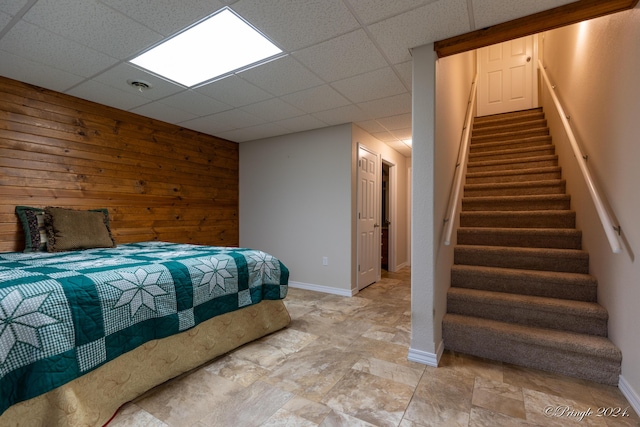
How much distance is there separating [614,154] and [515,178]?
1.60m

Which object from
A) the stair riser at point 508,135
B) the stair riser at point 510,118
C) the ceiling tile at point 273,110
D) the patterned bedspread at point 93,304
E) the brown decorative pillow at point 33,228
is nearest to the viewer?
the patterned bedspread at point 93,304

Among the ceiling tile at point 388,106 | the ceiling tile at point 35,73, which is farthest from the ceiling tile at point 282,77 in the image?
the ceiling tile at point 35,73

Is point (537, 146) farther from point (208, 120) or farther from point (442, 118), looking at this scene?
point (208, 120)

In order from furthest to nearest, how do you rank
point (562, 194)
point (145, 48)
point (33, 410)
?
1. point (562, 194)
2. point (145, 48)
3. point (33, 410)

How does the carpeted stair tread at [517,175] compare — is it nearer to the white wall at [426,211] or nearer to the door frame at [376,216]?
the door frame at [376,216]

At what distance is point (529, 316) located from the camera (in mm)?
2170

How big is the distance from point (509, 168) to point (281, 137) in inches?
120

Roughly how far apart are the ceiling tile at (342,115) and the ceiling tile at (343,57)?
742 millimetres

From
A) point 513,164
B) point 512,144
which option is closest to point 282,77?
point 513,164

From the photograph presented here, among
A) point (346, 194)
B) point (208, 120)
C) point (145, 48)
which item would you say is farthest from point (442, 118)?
point (208, 120)

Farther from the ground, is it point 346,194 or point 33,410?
point 346,194

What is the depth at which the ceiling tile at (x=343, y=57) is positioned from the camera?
6.61ft

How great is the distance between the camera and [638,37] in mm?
1592

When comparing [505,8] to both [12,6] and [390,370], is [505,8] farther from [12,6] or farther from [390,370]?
[12,6]
